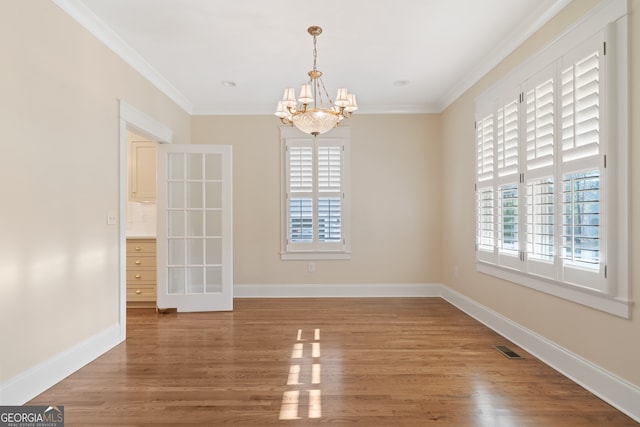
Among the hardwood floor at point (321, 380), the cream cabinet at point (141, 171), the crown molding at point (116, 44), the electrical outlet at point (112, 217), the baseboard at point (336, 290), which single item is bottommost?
the hardwood floor at point (321, 380)

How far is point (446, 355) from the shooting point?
276 centimetres

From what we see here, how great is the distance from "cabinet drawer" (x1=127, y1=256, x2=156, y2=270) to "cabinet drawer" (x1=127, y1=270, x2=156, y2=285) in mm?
81

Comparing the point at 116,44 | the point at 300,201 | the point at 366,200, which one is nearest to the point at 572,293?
the point at 366,200

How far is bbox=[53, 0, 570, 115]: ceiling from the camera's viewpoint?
254cm

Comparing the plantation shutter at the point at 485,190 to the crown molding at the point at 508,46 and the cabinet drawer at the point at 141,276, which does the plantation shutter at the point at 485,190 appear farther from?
the cabinet drawer at the point at 141,276

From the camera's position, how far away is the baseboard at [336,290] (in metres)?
4.84

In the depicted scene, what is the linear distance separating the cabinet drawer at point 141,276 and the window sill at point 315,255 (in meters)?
1.76

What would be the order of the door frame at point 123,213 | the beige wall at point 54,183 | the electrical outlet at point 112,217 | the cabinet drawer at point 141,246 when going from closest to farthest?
the beige wall at point 54,183 < the electrical outlet at point 112,217 < the door frame at point 123,213 < the cabinet drawer at point 141,246

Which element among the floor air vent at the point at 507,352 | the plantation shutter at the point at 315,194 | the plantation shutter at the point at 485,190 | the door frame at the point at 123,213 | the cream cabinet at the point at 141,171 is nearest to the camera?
the floor air vent at the point at 507,352

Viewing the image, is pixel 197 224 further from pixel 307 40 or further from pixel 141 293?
pixel 307 40

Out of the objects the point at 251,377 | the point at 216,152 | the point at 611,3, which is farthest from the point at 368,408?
the point at 216,152

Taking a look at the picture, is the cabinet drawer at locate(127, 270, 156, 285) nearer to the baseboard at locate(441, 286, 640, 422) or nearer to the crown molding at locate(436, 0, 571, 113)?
the baseboard at locate(441, 286, 640, 422)

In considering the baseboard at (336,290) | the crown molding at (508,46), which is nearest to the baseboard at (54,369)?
the baseboard at (336,290)

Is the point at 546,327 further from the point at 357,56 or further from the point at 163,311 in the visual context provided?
the point at 163,311
